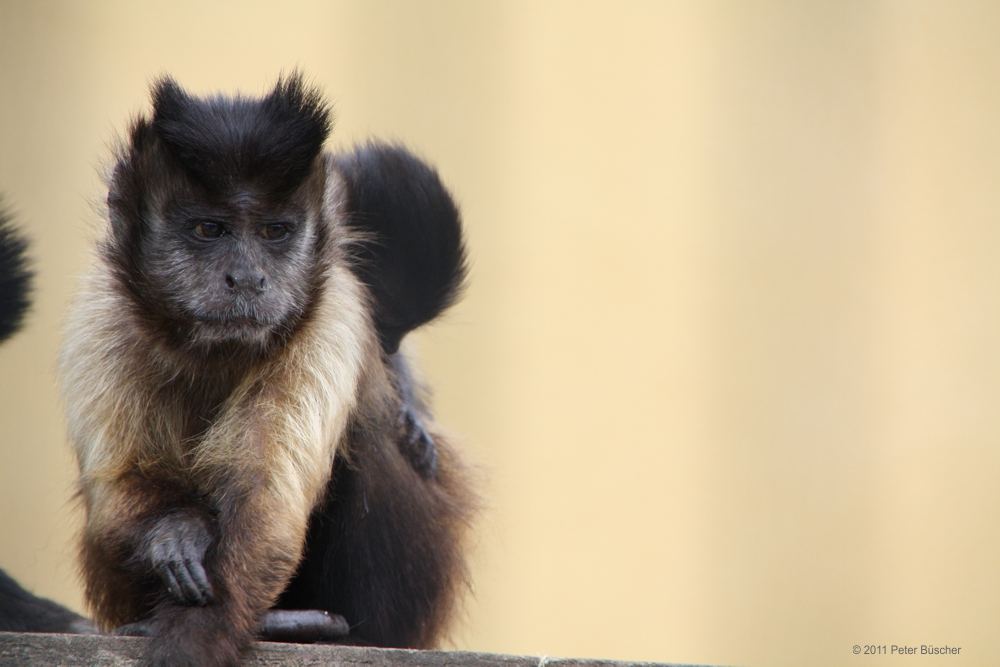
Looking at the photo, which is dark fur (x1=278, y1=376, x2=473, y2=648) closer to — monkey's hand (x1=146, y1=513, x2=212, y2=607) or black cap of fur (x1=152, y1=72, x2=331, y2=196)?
monkey's hand (x1=146, y1=513, x2=212, y2=607)

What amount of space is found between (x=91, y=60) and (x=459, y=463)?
7.55ft

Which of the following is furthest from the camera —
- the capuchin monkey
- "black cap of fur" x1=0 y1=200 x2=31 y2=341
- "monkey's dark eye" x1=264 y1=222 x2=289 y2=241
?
"black cap of fur" x1=0 y1=200 x2=31 y2=341

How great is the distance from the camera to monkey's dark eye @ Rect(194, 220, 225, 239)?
2.37m

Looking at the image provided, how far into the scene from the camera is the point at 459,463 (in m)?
3.08

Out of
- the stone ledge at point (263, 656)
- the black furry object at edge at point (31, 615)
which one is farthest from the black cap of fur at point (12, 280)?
the stone ledge at point (263, 656)

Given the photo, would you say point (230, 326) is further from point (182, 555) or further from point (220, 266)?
point (182, 555)

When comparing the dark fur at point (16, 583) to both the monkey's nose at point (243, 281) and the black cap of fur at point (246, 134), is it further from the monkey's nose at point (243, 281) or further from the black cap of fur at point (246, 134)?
the monkey's nose at point (243, 281)

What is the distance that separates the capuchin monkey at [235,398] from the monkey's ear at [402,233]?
347 mm

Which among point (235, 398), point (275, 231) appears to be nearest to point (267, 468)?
point (235, 398)

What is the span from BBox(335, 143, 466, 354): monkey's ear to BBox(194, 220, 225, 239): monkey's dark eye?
67cm

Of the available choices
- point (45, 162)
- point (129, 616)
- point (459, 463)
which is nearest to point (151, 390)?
point (129, 616)

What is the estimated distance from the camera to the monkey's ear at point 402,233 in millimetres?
3055

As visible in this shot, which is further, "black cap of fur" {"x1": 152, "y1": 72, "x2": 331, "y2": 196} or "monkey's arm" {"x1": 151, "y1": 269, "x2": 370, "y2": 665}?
"black cap of fur" {"x1": 152, "y1": 72, "x2": 331, "y2": 196}

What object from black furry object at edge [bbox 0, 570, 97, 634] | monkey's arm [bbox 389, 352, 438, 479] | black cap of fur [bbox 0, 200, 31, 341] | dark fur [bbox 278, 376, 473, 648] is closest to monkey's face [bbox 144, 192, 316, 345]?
dark fur [bbox 278, 376, 473, 648]
